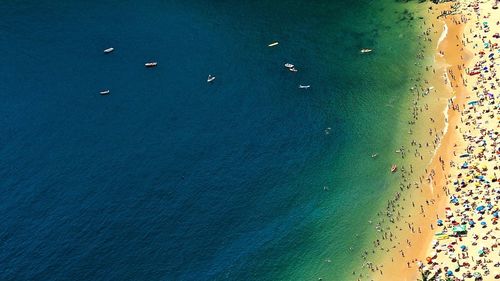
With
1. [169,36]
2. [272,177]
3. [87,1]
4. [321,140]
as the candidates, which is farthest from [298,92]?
[87,1]

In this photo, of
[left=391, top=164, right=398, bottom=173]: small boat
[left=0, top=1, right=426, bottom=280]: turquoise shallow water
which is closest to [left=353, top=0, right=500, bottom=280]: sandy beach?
[left=391, top=164, right=398, bottom=173]: small boat

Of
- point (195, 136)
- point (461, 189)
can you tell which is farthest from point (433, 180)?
point (195, 136)

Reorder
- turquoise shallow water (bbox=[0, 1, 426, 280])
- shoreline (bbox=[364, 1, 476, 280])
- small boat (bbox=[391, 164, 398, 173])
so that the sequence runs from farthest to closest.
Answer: small boat (bbox=[391, 164, 398, 173]) → turquoise shallow water (bbox=[0, 1, 426, 280]) → shoreline (bbox=[364, 1, 476, 280])

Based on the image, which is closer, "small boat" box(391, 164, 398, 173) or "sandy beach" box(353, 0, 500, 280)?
"sandy beach" box(353, 0, 500, 280)

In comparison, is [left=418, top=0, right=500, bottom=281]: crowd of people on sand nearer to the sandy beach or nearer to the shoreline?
the sandy beach

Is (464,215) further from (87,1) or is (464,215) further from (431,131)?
(87,1)

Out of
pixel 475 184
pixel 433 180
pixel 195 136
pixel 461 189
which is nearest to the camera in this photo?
pixel 475 184

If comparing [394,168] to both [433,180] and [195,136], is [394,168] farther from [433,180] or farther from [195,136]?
[195,136]
